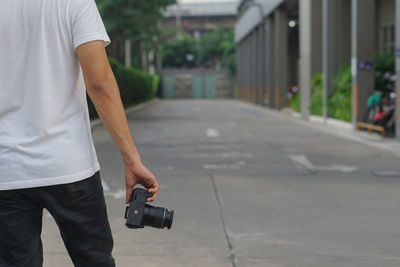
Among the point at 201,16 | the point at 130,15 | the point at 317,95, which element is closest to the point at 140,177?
the point at 317,95

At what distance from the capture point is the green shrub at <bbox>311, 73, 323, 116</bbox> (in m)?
20.4

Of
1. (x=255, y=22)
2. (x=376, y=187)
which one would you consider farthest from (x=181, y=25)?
(x=376, y=187)

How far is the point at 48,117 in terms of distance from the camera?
6.80 feet

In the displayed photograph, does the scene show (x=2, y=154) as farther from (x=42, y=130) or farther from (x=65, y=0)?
(x=65, y=0)

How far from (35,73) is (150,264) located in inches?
86.4

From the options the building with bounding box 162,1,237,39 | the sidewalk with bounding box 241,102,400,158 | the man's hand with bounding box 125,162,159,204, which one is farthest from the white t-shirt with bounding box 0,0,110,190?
the building with bounding box 162,1,237,39

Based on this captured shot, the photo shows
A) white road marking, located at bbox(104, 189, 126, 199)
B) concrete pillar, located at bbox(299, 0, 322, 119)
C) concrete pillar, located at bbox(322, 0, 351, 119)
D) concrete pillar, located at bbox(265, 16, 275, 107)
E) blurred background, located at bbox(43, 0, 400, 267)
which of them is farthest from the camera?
concrete pillar, located at bbox(265, 16, 275, 107)

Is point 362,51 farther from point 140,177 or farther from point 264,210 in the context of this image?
point 140,177

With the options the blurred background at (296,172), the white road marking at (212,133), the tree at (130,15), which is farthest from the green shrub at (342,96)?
the tree at (130,15)

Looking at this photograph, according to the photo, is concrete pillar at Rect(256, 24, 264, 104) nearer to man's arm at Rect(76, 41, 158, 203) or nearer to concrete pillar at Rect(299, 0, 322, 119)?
concrete pillar at Rect(299, 0, 322, 119)

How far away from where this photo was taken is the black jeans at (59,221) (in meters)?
2.08

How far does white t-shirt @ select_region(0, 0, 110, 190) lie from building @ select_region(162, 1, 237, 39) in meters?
84.2

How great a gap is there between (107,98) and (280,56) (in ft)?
95.1

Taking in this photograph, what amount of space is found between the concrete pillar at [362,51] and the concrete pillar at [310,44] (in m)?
6.06
